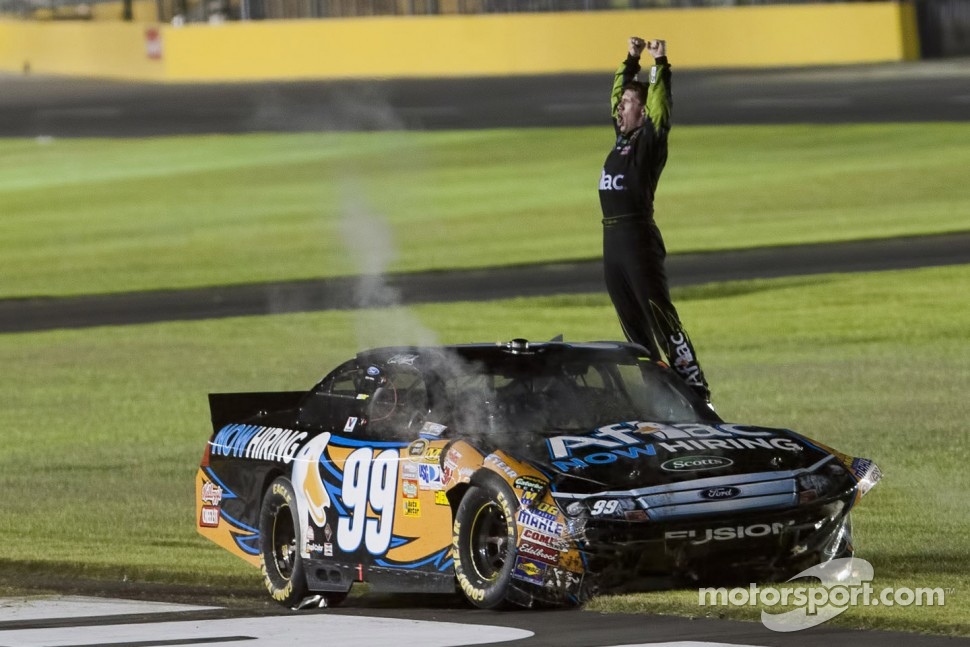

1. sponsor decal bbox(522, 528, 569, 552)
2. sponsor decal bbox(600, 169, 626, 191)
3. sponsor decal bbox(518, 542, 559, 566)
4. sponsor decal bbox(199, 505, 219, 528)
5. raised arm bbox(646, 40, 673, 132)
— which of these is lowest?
sponsor decal bbox(199, 505, 219, 528)

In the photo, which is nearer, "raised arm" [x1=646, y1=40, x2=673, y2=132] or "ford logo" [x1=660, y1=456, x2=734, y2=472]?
"ford logo" [x1=660, y1=456, x2=734, y2=472]

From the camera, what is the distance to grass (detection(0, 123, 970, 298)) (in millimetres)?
29781

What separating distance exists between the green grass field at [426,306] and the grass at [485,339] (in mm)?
39

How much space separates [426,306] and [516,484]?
50.1 feet

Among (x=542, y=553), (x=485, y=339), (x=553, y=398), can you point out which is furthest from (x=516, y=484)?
(x=485, y=339)

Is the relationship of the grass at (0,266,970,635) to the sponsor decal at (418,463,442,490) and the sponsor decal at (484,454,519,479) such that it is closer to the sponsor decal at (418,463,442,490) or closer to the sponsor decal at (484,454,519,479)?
the sponsor decal at (484,454,519,479)

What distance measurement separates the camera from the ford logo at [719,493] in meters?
9.04

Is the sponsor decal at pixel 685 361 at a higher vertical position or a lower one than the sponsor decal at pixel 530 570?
higher

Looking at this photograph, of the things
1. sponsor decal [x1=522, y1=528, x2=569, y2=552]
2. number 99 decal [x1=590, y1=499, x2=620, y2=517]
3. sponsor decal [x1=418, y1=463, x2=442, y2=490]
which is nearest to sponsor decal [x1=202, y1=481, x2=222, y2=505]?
sponsor decal [x1=418, y1=463, x2=442, y2=490]

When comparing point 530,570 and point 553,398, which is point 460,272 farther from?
point 530,570

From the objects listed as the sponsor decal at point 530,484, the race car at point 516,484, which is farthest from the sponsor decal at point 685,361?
the sponsor decal at point 530,484

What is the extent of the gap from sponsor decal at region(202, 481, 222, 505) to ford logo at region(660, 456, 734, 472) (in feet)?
9.32

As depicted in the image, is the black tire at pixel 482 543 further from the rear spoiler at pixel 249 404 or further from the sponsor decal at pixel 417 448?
the rear spoiler at pixel 249 404

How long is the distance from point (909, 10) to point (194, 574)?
37009mm
